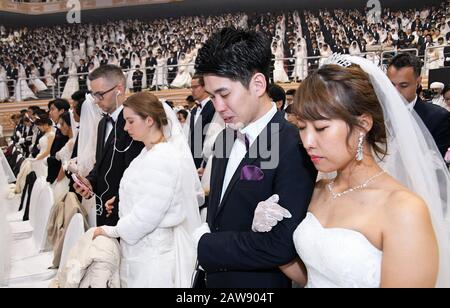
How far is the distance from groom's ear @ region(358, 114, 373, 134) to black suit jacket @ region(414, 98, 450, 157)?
138cm

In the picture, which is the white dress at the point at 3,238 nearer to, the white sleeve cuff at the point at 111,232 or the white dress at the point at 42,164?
the white sleeve cuff at the point at 111,232

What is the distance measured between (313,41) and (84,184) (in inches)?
538

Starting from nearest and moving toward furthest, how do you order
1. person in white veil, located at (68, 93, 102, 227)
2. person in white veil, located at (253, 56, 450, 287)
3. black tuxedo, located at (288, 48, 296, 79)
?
1. person in white veil, located at (253, 56, 450, 287)
2. person in white veil, located at (68, 93, 102, 227)
3. black tuxedo, located at (288, 48, 296, 79)

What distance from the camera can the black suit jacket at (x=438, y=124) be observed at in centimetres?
245

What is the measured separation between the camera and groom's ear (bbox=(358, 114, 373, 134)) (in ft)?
3.85

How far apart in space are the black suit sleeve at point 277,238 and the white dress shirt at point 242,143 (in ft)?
0.40

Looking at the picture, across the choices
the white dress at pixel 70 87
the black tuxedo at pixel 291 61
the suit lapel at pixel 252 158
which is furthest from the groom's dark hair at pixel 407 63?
the white dress at pixel 70 87

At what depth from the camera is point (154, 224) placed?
6.84 ft

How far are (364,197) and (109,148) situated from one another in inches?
69.6

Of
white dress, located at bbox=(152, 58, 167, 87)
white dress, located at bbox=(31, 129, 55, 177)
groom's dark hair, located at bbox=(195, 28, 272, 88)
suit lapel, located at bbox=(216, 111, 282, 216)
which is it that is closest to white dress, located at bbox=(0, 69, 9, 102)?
white dress, located at bbox=(152, 58, 167, 87)

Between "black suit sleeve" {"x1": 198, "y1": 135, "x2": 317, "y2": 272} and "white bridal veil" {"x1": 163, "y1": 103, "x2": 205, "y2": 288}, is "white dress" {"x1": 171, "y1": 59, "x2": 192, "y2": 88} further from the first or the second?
"black suit sleeve" {"x1": 198, "y1": 135, "x2": 317, "y2": 272}

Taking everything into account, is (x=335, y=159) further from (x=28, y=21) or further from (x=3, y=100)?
(x=28, y=21)

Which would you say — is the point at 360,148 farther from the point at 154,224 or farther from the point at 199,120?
the point at 199,120

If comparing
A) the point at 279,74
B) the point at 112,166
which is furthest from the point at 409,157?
the point at 279,74
